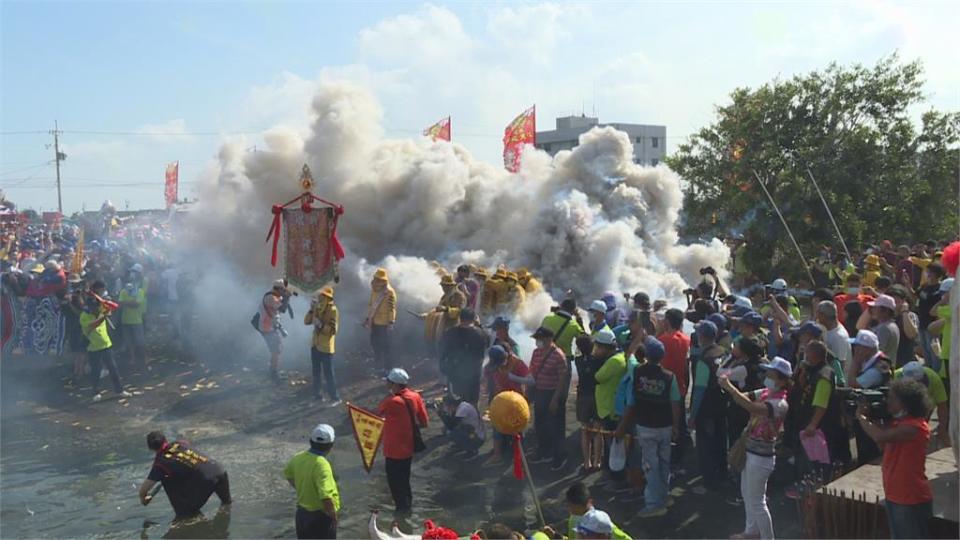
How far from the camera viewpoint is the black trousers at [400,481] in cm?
808

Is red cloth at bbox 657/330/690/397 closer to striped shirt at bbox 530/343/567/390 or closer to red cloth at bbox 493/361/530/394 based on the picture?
striped shirt at bbox 530/343/567/390

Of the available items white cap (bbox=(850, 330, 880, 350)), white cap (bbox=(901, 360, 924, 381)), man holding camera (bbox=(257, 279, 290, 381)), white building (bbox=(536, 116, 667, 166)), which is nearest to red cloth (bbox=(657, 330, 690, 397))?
white cap (bbox=(850, 330, 880, 350))

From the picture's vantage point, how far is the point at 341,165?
19.7 m

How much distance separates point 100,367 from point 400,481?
25.9 feet

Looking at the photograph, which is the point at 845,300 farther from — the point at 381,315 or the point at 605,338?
the point at 381,315

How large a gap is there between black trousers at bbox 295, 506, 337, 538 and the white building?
7351 cm

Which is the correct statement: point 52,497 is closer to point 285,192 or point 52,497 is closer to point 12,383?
point 12,383

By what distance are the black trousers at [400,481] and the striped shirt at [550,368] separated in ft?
6.21

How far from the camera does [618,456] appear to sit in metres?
8.40

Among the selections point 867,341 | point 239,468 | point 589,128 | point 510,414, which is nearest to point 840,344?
point 867,341

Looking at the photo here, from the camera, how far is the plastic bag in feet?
27.5

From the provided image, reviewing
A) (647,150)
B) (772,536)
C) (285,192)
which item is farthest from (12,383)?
(647,150)

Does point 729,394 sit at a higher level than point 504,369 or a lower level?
higher

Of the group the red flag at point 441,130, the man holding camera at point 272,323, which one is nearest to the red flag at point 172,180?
the red flag at point 441,130
